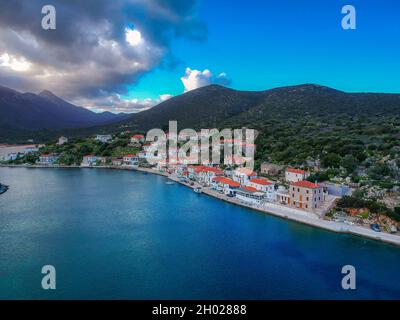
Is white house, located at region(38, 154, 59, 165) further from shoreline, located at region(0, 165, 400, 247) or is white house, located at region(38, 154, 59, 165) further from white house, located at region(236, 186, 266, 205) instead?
white house, located at region(236, 186, 266, 205)

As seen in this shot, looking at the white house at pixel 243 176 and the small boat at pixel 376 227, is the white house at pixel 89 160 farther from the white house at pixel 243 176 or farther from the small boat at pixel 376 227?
the small boat at pixel 376 227

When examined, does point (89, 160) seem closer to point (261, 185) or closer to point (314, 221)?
point (261, 185)

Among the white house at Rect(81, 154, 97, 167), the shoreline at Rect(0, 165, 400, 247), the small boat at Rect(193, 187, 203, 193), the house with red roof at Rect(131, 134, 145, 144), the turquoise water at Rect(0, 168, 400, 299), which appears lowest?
the turquoise water at Rect(0, 168, 400, 299)

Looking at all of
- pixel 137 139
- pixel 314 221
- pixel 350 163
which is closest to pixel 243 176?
pixel 350 163

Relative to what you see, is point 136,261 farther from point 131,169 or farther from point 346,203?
point 131,169

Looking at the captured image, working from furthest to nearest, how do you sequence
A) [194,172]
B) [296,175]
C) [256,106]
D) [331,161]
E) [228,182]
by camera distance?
1. [256,106]
2. [194,172]
3. [331,161]
4. [228,182]
5. [296,175]

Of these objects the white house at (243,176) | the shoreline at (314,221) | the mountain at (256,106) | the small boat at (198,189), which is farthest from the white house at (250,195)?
the mountain at (256,106)

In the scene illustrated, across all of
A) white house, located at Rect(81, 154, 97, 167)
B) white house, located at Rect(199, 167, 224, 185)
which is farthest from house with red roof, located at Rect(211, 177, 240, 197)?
white house, located at Rect(81, 154, 97, 167)
